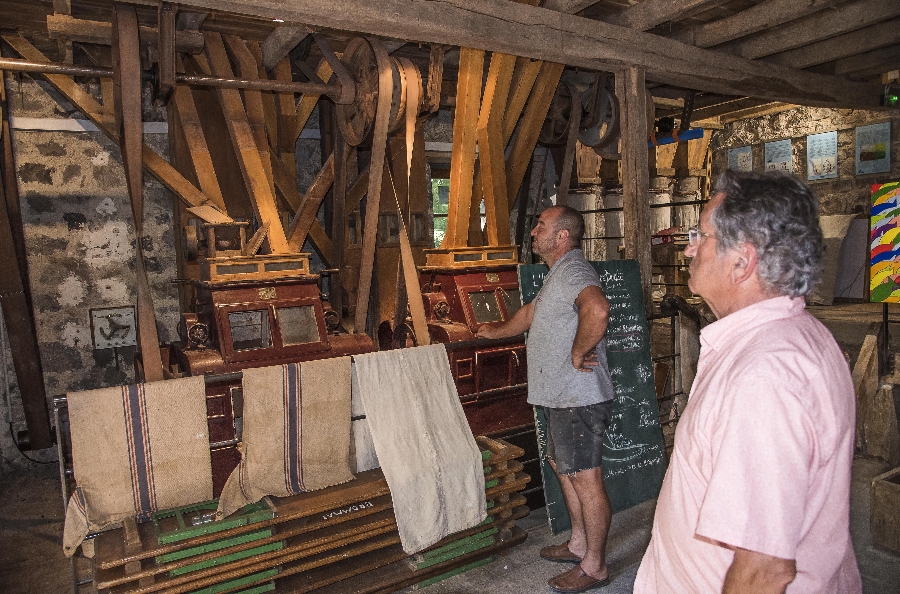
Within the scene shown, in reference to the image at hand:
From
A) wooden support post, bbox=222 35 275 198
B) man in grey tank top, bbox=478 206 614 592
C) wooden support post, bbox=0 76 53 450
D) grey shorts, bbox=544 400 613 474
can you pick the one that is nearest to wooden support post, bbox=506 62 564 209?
wooden support post, bbox=222 35 275 198

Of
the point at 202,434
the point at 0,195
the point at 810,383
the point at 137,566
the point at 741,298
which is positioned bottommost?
the point at 137,566

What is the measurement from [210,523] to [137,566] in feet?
1.20

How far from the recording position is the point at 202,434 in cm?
325

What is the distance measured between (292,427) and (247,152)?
2.88 m

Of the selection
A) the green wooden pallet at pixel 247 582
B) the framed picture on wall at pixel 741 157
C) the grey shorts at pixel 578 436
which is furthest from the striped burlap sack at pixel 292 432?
the framed picture on wall at pixel 741 157

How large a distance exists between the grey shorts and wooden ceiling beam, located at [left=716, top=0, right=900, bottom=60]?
390cm

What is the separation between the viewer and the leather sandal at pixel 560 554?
3918mm

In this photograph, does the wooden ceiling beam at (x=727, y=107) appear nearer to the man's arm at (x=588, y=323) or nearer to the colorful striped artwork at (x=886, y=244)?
the colorful striped artwork at (x=886, y=244)

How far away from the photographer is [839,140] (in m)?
9.09

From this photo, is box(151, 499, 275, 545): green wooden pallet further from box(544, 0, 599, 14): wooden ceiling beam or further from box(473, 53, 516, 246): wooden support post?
box(544, 0, 599, 14): wooden ceiling beam

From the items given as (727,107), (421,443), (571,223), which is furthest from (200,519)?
(727,107)

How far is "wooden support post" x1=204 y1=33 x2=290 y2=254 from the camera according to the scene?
16.9ft

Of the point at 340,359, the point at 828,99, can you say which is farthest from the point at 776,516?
the point at 828,99

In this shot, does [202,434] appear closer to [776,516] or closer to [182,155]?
[776,516]
